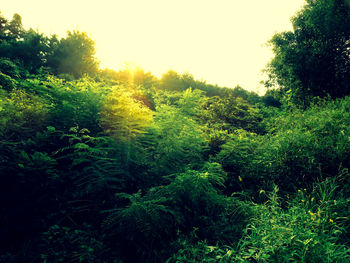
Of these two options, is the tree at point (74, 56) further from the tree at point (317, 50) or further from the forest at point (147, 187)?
the tree at point (317, 50)

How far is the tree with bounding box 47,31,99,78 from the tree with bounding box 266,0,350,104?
1277 cm

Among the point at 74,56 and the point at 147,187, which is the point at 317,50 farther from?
the point at 74,56

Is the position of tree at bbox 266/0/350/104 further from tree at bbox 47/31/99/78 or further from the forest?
tree at bbox 47/31/99/78

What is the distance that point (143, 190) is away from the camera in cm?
366

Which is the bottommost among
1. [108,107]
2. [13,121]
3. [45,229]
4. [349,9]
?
[45,229]

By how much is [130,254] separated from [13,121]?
2.86 meters

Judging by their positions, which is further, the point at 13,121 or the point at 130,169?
the point at 130,169

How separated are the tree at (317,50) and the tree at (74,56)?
1277 centimetres

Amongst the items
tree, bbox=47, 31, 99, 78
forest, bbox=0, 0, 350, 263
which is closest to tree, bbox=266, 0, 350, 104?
forest, bbox=0, 0, 350, 263

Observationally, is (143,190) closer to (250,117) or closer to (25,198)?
(25,198)

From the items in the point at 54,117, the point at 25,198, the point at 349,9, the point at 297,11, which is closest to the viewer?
the point at 25,198

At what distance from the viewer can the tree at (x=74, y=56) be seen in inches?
543

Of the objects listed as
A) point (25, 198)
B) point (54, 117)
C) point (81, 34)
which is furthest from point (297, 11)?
point (81, 34)

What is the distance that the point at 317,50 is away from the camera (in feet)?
29.1
